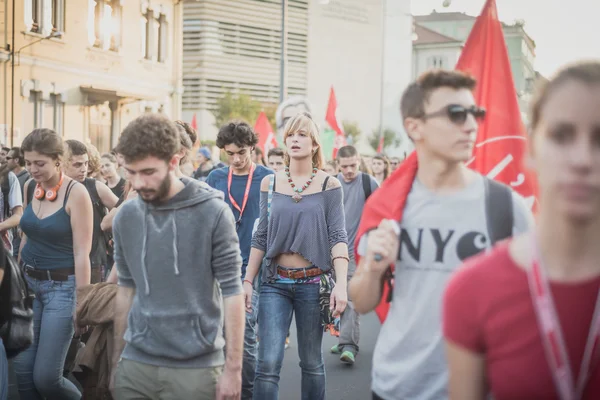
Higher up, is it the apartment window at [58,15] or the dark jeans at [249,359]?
the apartment window at [58,15]

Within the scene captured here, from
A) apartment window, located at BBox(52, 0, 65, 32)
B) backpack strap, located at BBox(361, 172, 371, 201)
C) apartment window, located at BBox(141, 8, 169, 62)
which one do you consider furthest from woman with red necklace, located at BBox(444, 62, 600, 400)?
apartment window, located at BBox(141, 8, 169, 62)

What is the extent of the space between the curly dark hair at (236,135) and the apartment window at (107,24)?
23.4 meters

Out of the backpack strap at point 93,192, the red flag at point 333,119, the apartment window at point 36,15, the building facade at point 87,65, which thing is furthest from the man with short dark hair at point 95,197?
the apartment window at point 36,15

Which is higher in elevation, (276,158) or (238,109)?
(238,109)

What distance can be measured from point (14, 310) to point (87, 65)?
83.6 ft

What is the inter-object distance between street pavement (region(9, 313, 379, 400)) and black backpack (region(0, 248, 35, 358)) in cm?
282

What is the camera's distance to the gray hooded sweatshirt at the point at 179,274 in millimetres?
3498

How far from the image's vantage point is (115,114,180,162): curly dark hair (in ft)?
11.4

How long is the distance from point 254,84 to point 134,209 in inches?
2430

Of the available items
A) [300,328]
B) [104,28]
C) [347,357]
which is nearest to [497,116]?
[300,328]

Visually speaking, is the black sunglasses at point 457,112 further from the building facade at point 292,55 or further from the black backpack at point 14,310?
the building facade at point 292,55

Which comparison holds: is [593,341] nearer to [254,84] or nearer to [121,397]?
[121,397]

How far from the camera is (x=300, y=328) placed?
5387 millimetres

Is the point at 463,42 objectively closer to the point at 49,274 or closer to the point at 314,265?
the point at 314,265
